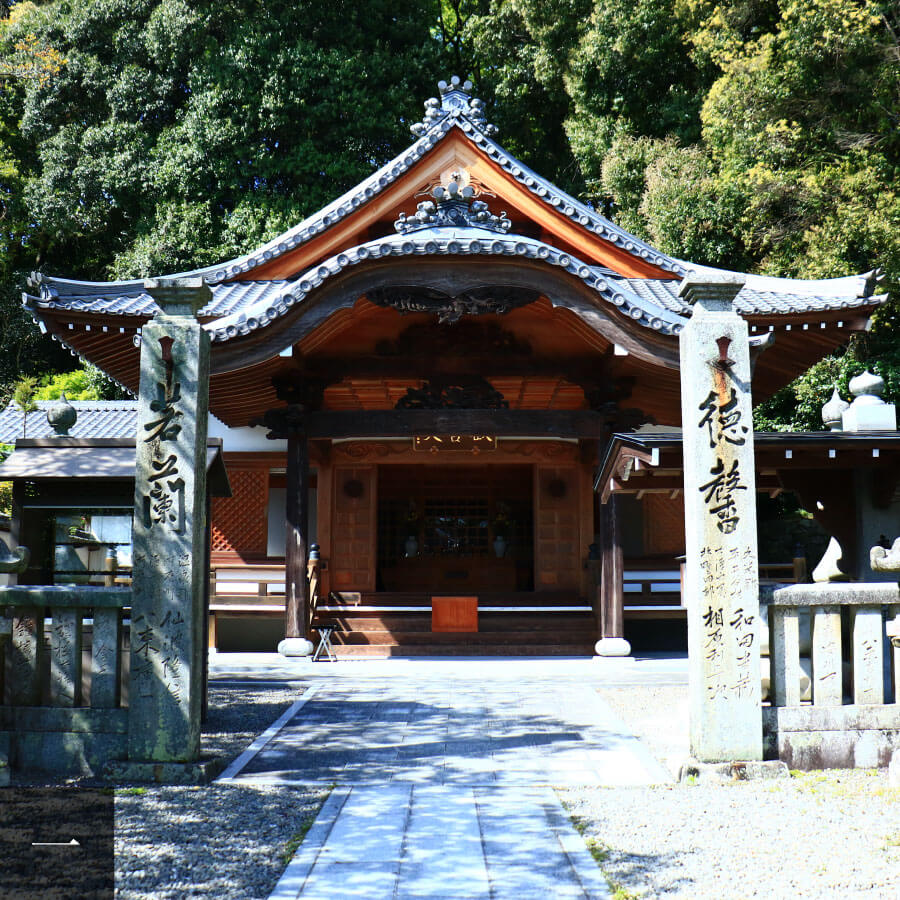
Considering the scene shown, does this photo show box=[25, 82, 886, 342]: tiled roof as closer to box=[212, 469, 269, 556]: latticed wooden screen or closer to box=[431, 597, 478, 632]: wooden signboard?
box=[212, 469, 269, 556]: latticed wooden screen

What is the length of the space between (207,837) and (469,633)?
8.13 meters

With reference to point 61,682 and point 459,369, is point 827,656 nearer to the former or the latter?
point 61,682

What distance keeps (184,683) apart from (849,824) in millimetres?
4126

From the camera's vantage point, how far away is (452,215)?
12.1 meters

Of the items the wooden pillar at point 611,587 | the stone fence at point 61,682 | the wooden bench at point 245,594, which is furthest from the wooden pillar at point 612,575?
the stone fence at point 61,682

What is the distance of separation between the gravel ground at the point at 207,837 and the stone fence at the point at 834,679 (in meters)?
3.23

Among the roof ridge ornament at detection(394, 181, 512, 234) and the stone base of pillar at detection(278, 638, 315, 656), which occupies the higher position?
the roof ridge ornament at detection(394, 181, 512, 234)

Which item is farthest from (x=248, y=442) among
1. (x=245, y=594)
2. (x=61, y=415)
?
(x=61, y=415)

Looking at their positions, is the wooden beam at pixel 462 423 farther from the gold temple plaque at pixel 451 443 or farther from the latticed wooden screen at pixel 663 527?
the latticed wooden screen at pixel 663 527

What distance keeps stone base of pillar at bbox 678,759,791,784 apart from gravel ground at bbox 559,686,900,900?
99mm

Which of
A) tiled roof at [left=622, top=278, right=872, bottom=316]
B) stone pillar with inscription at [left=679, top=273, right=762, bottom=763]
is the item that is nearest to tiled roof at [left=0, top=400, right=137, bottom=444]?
tiled roof at [left=622, top=278, right=872, bottom=316]

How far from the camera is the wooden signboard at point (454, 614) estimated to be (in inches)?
499

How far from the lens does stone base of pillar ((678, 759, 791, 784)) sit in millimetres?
5777

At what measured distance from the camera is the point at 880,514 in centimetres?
925
